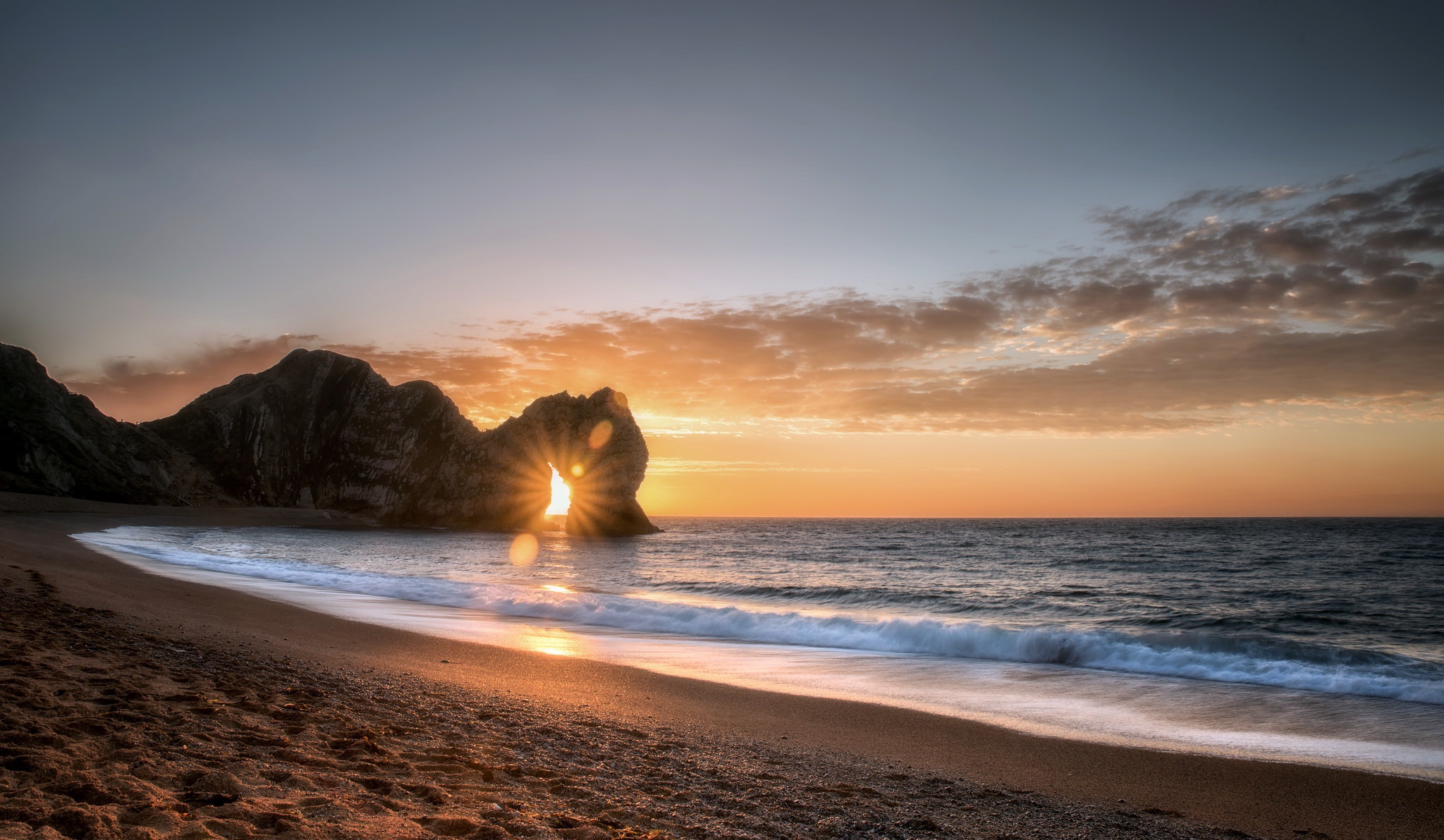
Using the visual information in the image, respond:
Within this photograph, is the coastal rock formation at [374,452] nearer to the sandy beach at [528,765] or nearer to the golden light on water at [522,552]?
the golden light on water at [522,552]

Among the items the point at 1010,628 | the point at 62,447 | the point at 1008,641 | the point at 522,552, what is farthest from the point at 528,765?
the point at 62,447

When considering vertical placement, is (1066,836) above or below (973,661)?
above

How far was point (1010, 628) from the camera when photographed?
13820mm

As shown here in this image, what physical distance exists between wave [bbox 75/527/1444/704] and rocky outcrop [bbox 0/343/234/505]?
227 ft

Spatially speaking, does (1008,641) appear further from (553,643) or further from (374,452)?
(374,452)

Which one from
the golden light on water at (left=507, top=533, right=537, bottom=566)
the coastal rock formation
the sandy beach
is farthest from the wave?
the coastal rock formation

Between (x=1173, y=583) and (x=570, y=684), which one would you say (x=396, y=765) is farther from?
(x=1173, y=583)

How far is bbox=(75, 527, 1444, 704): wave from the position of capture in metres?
10.6

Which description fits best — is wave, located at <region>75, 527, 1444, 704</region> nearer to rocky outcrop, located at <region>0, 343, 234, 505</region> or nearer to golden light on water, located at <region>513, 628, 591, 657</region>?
golden light on water, located at <region>513, 628, 591, 657</region>

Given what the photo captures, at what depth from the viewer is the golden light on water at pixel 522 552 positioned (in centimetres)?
3867

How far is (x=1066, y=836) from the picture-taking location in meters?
4.50

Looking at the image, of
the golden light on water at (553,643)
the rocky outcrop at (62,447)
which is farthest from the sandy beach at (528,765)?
the rocky outcrop at (62,447)

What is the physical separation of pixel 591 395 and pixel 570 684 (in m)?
75.4

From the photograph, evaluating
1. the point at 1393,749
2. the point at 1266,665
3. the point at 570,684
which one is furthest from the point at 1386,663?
the point at 570,684
